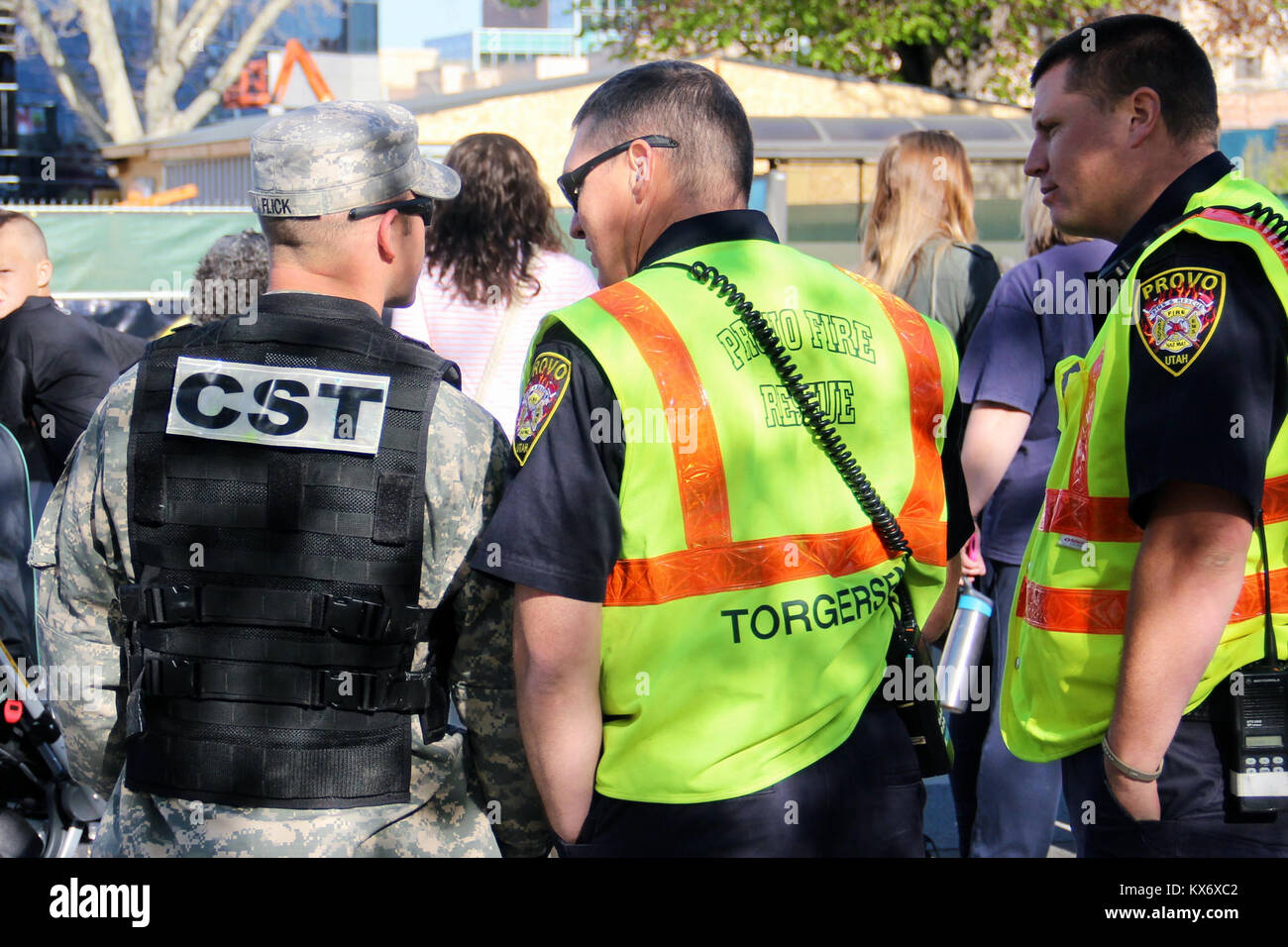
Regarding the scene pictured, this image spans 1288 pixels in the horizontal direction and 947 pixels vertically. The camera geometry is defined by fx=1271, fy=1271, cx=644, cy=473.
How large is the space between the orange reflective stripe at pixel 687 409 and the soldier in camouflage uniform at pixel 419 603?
0.35m

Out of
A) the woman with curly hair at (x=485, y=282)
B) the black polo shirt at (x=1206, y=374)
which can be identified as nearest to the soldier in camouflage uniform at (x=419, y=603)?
the black polo shirt at (x=1206, y=374)

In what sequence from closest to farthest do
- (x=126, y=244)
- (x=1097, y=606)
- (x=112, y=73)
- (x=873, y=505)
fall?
(x=873, y=505) → (x=1097, y=606) → (x=126, y=244) → (x=112, y=73)

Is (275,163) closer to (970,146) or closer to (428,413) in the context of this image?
(428,413)

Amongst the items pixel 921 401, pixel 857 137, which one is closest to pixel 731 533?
pixel 921 401

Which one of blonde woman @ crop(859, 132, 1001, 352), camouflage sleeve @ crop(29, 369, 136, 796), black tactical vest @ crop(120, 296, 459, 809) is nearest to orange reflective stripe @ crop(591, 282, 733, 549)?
black tactical vest @ crop(120, 296, 459, 809)

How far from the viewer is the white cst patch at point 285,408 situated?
1.97 metres

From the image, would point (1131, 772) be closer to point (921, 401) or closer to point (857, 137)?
point (921, 401)

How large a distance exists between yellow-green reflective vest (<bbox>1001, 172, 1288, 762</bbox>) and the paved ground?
1.93 m

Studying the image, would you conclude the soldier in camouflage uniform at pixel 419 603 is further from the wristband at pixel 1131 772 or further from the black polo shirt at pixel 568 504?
the wristband at pixel 1131 772

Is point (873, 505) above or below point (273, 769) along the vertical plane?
above

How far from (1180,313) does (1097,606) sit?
50 centimetres

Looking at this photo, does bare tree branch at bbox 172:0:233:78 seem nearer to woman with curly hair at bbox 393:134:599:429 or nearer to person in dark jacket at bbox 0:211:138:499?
person in dark jacket at bbox 0:211:138:499

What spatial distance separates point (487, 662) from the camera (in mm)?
2113
